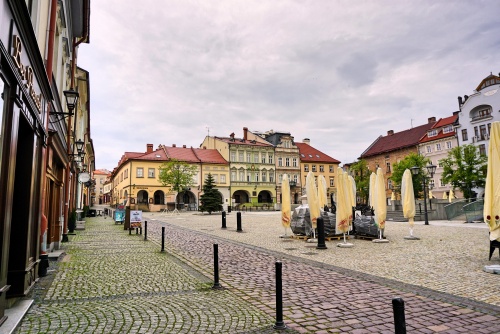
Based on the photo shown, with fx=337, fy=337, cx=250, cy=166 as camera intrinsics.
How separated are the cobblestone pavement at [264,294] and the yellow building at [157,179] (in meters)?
44.5

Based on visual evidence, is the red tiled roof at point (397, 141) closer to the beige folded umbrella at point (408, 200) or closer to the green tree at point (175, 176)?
the green tree at point (175, 176)

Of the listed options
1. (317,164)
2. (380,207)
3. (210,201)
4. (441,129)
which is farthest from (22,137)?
(317,164)

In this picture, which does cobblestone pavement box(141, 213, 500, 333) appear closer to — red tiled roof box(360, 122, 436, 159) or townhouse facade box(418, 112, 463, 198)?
townhouse facade box(418, 112, 463, 198)

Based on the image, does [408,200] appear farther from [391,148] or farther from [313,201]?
[391,148]

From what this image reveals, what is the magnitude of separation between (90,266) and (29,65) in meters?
5.30

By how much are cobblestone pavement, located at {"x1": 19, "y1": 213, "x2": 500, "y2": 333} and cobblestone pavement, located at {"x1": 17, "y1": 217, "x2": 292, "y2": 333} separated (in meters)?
0.02

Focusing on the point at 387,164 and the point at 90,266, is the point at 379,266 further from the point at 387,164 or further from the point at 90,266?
the point at 387,164

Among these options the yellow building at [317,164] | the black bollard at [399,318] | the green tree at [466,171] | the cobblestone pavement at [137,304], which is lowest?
the cobblestone pavement at [137,304]

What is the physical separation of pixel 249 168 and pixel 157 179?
1742 centimetres

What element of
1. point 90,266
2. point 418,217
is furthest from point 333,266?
point 418,217

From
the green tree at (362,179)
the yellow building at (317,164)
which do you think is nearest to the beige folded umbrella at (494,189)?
the green tree at (362,179)

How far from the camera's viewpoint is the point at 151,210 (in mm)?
55406

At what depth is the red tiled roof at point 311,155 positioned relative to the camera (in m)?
71.9

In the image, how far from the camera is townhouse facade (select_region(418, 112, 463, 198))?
54156 millimetres
